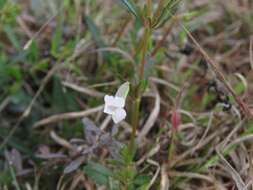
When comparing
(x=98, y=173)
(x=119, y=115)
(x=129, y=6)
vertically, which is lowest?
(x=98, y=173)

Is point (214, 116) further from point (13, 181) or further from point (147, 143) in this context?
point (13, 181)

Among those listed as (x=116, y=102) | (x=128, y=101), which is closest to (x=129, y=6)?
(x=116, y=102)

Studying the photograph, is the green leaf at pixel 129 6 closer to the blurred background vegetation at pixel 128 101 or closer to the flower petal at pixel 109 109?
the blurred background vegetation at pixel 128 101

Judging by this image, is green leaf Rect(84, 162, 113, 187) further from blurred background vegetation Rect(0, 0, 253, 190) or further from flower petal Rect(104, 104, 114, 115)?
flower petal Rect(104, 104, 114, 115)

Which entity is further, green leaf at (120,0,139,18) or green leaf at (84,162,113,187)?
green leaf at (84,162,113,187)

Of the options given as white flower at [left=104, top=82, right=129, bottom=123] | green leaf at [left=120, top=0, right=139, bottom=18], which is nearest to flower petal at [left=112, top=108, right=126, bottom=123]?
white flower at [left=104, top=82, right=129, bottom=123]

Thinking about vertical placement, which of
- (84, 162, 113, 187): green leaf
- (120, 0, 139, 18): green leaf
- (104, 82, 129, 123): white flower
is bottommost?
(84, 162, 113, 187): green leaf

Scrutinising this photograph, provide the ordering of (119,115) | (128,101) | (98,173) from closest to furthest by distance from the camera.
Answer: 1. (119,115)
2. (98,173)
3. (128,101)

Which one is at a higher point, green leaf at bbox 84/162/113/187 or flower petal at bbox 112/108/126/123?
flower petal at bbox 112/108/126/123

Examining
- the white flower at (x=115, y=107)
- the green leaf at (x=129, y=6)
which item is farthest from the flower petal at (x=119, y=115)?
the green leaf at (x=129, y=6)

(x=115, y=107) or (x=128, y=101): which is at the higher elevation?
(x=115, y=107)

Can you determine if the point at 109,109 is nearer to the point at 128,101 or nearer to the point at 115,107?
the point at 115,107

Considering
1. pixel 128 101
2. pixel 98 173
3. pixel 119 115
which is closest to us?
pixel 119 115
